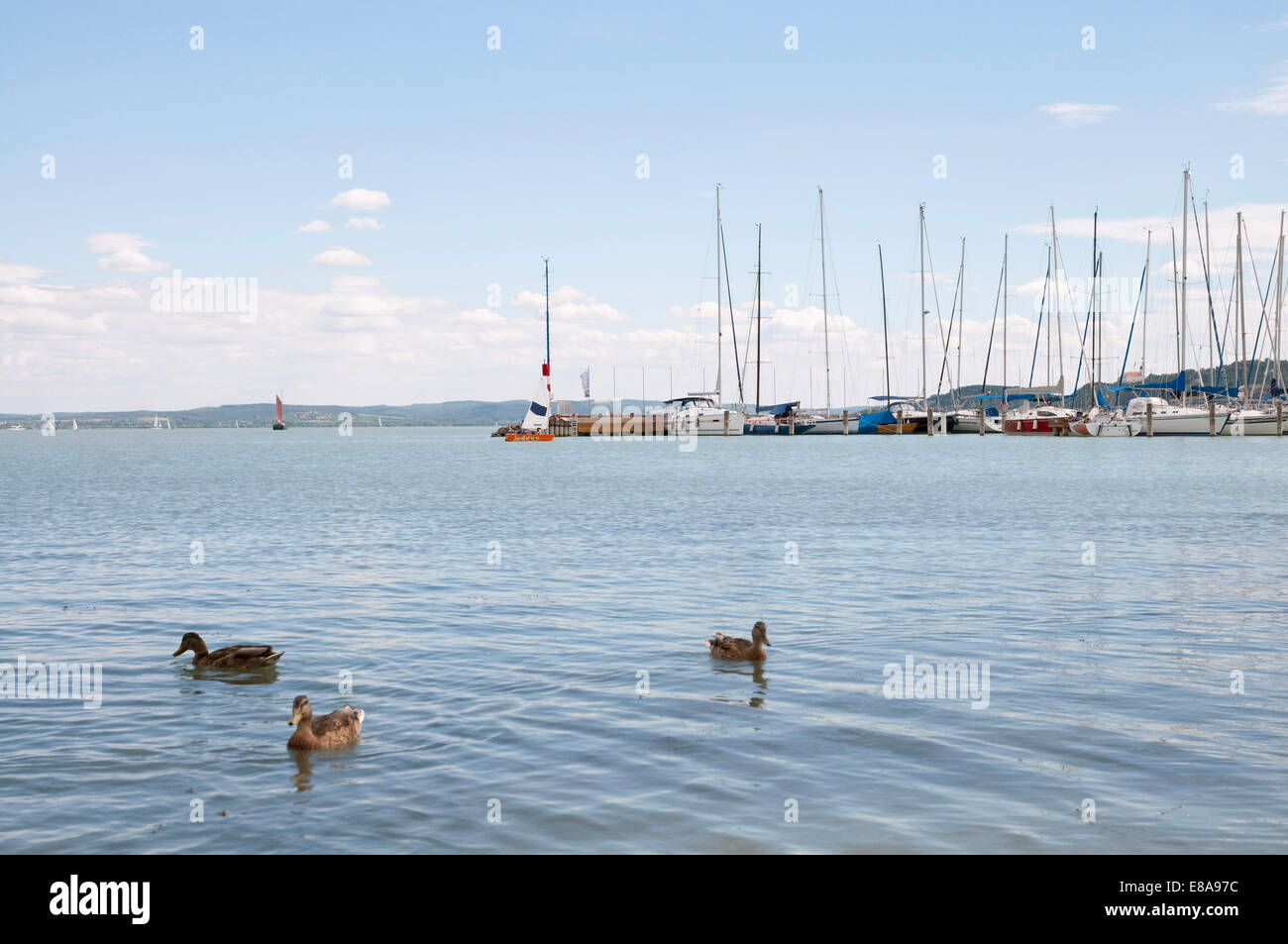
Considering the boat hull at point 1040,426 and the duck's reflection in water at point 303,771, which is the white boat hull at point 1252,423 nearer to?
the boat hull at point 1040,426

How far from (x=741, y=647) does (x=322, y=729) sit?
288 inches

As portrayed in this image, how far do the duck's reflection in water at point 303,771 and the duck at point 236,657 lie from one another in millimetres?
4933

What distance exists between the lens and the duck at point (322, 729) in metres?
12.7

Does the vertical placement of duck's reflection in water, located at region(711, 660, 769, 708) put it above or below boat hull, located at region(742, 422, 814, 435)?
below

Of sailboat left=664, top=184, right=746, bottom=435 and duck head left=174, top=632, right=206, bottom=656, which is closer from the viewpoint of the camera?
duck head left=174, top=632, right=206, bottom=656

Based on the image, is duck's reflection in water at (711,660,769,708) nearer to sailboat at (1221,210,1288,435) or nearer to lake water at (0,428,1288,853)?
lake water at (0,428,1288,853)

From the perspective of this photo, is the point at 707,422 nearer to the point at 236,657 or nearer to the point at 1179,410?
the point at 1179,410

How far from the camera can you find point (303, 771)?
12039 mm

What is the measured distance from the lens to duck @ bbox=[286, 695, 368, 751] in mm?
12680

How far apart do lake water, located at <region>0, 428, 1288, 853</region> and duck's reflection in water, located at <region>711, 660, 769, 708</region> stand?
0.07m

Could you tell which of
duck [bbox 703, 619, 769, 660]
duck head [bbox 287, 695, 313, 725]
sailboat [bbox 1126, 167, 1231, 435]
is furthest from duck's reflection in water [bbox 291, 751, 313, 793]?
sailboat [bbox 1126, 167, 1231, 435]

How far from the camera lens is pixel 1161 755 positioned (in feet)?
40.7

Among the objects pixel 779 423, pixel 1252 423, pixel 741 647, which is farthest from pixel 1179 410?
pixel 741 647

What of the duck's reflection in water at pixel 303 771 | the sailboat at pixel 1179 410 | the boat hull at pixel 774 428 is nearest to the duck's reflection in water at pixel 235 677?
the duck's reflection in water at pixel 303 771
